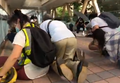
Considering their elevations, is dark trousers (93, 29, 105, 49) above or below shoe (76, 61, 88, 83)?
above

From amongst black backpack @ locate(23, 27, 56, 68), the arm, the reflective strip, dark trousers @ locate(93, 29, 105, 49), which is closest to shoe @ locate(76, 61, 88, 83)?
black backpack @ locate(23, 27, 56, 68)

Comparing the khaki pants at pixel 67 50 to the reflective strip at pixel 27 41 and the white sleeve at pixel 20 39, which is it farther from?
the white sleeve at pixel 20 39

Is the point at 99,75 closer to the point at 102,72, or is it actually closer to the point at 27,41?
the point at 102,72

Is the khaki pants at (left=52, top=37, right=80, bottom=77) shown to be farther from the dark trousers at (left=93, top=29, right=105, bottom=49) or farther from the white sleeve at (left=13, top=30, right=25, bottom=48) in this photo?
the dark trousers at (left=93, top=29, right=105, bottom=49)

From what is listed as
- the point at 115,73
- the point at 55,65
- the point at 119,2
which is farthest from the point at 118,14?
the point at 55,65

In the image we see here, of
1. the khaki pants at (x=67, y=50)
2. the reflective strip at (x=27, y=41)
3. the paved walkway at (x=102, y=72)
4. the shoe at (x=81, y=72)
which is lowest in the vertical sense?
the paved walkway at (x=102, y=72)

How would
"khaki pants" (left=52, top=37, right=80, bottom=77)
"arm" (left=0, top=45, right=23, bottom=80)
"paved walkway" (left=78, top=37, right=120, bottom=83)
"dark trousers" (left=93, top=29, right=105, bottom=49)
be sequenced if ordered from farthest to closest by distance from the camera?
1. "dark trousers" (left=93, top=29, right=105, bottom=49)
2. "khaki pants" (left=52, top=37, right=80, bottom=77)
3. "paved walkway" (left=78, top=37, right=120, bottom=83)
4. "arm" (left=0, top=45, right=23, bottom=80)

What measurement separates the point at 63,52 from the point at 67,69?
0.37 metres

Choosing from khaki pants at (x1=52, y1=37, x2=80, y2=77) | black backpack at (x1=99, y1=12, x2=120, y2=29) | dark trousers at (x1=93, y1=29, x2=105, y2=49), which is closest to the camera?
khaki pants at (x1=52, y1=37, x2=80, y2=77)

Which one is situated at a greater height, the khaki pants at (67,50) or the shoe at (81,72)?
the khaki pants at (67,50)

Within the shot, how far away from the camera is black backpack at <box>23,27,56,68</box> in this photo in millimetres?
1984

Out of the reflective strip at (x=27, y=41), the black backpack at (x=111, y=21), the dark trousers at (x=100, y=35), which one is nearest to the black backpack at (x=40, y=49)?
the reflective strip at (x=27, y=41)

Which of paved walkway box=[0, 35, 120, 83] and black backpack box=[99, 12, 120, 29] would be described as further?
black backpack box=[99, 12, 120, 29]

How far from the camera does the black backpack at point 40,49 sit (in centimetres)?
198
